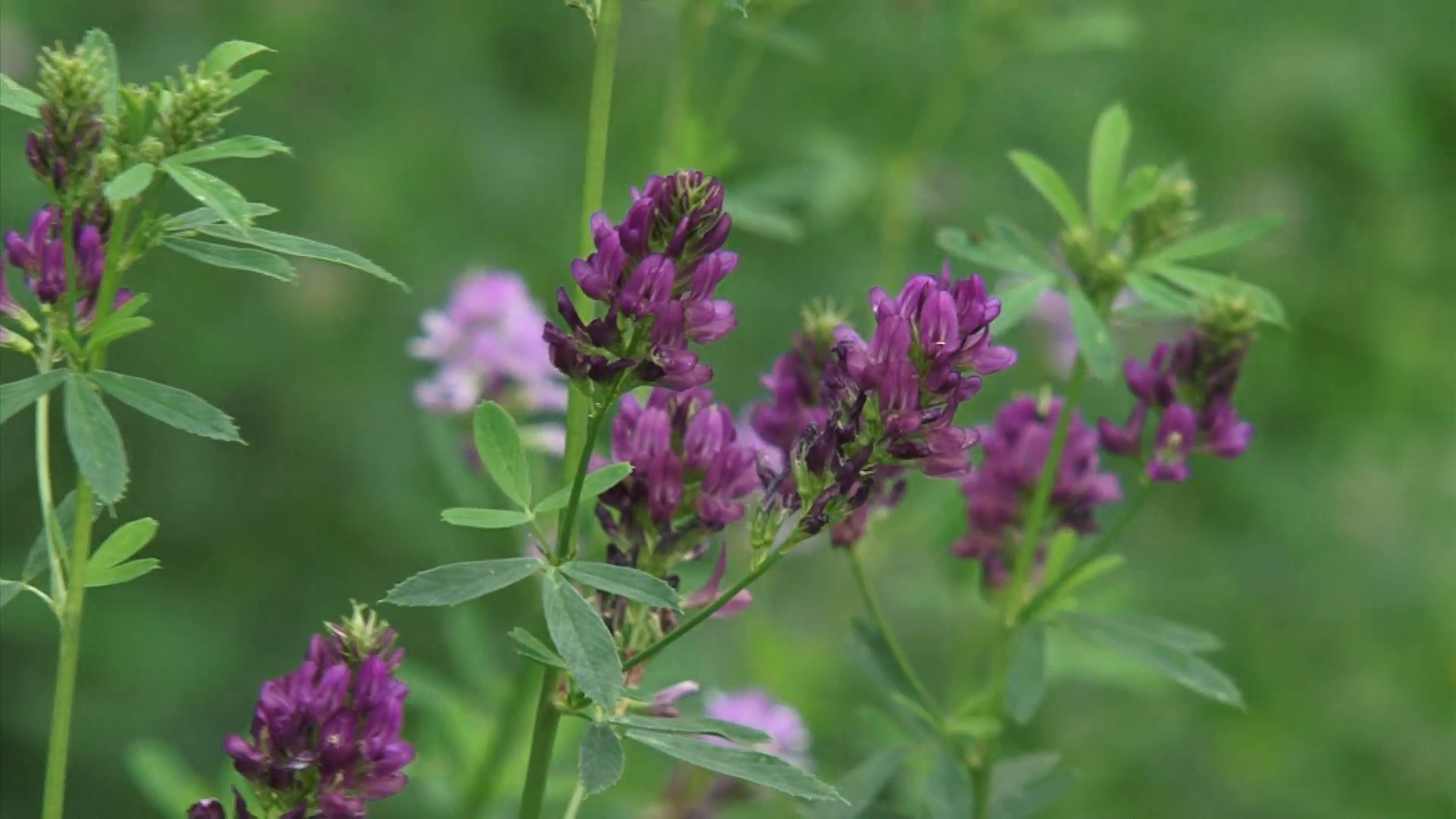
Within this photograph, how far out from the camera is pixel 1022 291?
1971 millimetres

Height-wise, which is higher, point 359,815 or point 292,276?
point 292,276

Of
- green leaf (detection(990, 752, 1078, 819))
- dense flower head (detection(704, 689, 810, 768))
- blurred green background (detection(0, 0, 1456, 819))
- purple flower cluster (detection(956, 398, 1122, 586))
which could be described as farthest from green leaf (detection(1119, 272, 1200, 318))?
blurred green background (detection(0, 0, 1456, 819))

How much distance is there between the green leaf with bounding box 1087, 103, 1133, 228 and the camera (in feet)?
6.73

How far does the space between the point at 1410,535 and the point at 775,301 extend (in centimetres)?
185

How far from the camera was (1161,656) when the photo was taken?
1.97 m

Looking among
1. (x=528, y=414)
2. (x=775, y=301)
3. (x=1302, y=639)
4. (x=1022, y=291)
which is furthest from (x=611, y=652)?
(x=1302, y=639)

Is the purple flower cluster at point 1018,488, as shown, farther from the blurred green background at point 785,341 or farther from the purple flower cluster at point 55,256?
the blurred green background at point 785,341

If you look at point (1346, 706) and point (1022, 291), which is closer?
point (1022, 291)

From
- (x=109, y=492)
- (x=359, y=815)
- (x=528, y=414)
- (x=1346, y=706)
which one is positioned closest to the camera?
(x=109, y=492)

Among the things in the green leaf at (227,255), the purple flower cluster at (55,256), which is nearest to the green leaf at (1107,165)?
the green leaf at (227,255)

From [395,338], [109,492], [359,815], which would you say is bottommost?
[395,338]

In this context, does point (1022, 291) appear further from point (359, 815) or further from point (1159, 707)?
point (1159, 707)

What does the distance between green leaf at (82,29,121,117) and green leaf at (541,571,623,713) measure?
54cm

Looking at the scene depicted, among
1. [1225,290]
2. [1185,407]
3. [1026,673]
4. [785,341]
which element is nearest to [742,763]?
[1026,673]
